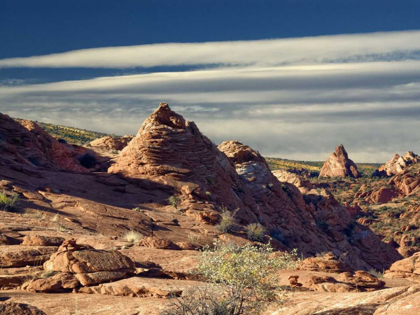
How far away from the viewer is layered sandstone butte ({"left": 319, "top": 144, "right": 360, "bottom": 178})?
152m

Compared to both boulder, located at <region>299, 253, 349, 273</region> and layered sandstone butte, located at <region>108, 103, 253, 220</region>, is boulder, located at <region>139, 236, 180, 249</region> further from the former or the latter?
layered sandstone butte, located at <region>108, 103, 253, 220</region>

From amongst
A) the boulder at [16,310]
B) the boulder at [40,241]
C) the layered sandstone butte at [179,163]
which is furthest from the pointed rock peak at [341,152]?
the boulder at [16,310]

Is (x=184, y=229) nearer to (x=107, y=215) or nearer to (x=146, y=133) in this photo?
(x=107, y=215)

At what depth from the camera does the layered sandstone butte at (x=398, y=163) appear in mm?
147750

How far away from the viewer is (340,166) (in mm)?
153125

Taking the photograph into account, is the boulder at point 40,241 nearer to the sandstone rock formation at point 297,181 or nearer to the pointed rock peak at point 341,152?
the sandstone rock formation at point 297,181

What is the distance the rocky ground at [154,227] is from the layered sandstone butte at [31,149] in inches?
6.3

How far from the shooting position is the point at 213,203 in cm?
4644

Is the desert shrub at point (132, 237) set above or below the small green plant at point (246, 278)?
above

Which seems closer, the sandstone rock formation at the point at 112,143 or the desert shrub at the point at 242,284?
the desert shrub at the point at 242,284

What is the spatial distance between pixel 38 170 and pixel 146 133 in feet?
29.4

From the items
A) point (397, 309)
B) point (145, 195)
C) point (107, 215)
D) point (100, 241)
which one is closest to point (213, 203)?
point (145, 195)

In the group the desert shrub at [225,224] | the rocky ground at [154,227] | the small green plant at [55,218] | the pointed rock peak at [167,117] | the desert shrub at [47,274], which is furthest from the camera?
the pointed rock peak at [167,117]

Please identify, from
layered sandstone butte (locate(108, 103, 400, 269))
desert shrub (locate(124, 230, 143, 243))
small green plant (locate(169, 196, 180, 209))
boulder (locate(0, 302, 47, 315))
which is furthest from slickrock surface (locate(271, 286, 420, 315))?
small green plant (locate(169, 196, 180, 209))
